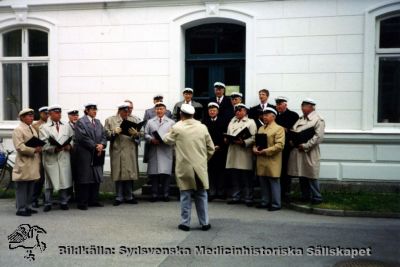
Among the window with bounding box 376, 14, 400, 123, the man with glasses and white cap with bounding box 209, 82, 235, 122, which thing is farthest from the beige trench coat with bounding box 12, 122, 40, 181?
the window with bounding box 376, 14, 400, 123

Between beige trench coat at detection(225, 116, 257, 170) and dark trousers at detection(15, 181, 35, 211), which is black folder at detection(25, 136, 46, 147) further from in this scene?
beige trench coat at detection(225, 116, 257, 170)

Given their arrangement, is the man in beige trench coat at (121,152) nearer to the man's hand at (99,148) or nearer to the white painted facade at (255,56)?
the man's hand at (99,148)

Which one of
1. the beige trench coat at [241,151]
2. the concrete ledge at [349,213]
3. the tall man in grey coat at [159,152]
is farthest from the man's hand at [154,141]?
the concrete ledge at [349,213]

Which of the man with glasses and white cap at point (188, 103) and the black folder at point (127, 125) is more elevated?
the man with glasses and white cap at point (188, 103)

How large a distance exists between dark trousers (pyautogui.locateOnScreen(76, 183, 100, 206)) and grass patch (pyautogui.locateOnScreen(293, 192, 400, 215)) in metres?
4.38

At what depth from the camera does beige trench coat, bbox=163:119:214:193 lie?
308 inches

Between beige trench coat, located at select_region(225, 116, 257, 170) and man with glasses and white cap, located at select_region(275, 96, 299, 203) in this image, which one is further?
man with glasses and white cap, located at select_region(275, 96, 299, 203)

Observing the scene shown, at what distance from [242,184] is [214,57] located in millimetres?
3880

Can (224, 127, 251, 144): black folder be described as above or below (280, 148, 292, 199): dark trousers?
above

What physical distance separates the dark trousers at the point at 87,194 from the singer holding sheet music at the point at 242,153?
298 centimetres

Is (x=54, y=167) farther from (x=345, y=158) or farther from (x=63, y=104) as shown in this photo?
(x=345, y=158)

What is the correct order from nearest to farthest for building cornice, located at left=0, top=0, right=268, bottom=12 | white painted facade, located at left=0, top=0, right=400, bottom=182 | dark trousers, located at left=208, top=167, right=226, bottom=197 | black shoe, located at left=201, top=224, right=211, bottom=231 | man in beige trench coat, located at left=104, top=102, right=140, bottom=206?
1. black shoe, located at left=201, top=224, right=211, bottom=231
2. man in beige trench coat, located at left=104, top=102, right=140, bottom=206
3. dark trousers, located at left=208, top=167, right=226, bottom=197
4. white painted facade, located at left=0, top=0, right=400, bottom=182
5. building cornice, located at left=0, top=0, right=268, bottom=12

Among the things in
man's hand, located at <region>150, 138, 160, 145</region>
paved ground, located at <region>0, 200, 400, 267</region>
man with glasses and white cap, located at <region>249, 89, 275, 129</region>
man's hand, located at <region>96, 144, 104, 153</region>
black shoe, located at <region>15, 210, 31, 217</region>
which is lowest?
black shoe, located at <region>15, 210, 31, 217</region>

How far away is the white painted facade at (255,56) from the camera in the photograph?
11289mm
